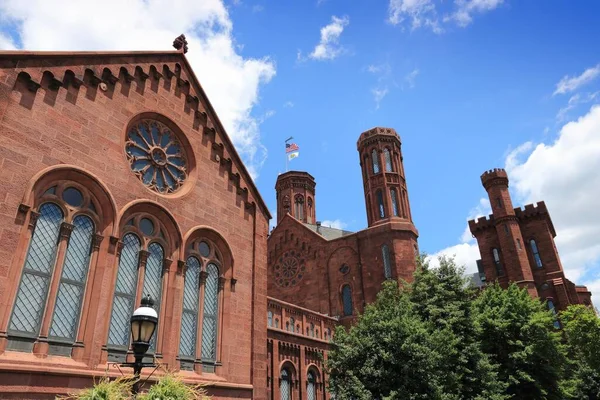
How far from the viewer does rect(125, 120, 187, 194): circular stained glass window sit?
13664mm

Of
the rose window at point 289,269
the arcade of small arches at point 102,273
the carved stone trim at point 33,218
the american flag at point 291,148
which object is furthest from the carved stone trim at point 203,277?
the american flag at point 291,148

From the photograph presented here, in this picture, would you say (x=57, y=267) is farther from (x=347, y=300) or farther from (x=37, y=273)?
(x=347, y=300)

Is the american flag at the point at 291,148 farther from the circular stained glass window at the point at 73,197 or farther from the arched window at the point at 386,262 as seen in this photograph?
the circular stained glass window at the point at 73,197

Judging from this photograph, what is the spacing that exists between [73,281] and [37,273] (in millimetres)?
908

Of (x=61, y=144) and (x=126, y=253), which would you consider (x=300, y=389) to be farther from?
(x=61, y=144)

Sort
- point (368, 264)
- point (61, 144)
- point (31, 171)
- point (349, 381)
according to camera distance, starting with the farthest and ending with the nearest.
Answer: point (368, 264) < point (349, 381) < point (61, 144) < point (31, 171)

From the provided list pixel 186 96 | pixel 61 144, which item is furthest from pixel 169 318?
pixel 186 96

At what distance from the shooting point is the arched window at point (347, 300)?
35.1 meters

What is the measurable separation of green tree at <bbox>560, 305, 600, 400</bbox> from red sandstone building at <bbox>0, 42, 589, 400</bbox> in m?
26.2

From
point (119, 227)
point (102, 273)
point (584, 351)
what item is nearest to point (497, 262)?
point (584, 351)

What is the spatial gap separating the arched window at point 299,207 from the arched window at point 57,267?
44.4 m

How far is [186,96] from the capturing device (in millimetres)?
15992

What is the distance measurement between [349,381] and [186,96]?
1310 centimetres

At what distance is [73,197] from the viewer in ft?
37.8
